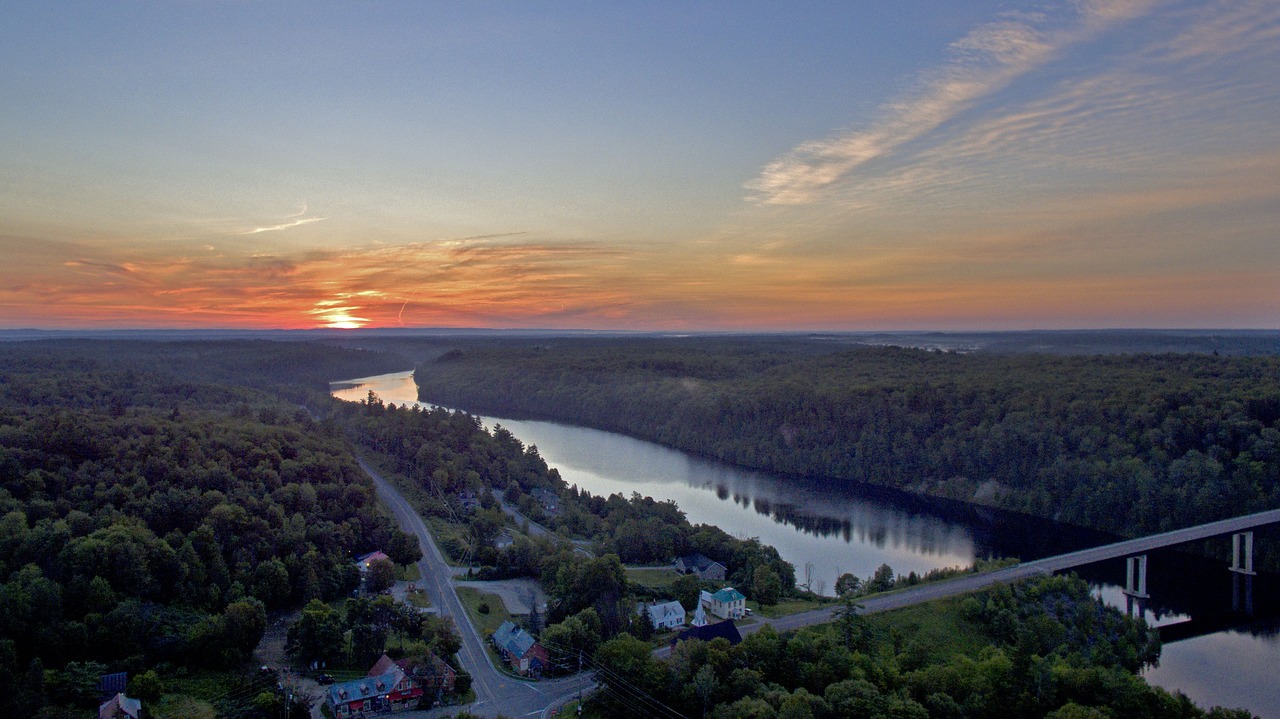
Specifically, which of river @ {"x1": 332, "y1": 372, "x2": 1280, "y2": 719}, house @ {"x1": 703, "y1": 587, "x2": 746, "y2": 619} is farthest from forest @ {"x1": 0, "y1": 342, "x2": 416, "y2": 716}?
river @ {"x1": 332, "y1": 372, "x2": 1280, "y2": 719}

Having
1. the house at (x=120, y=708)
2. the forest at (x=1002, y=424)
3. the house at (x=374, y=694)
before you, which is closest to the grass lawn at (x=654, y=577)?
the house at (x=374, y=694)

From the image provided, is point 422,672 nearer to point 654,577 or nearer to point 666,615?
point 666,615

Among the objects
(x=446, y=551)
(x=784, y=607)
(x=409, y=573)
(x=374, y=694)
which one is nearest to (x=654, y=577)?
(x=784, y=607)

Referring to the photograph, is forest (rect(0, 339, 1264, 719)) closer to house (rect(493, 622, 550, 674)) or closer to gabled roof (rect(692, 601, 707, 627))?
house (rect(493, 622, 550, 674))

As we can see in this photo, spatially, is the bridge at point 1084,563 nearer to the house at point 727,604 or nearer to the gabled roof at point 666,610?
the house at point 727,604

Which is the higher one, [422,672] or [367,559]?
[422,672]

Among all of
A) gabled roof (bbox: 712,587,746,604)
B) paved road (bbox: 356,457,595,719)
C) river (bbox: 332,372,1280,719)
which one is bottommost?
river (bbox: 332,372,1280,719)

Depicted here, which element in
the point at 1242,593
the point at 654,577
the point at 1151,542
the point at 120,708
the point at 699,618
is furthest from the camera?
the point at 1151,542
